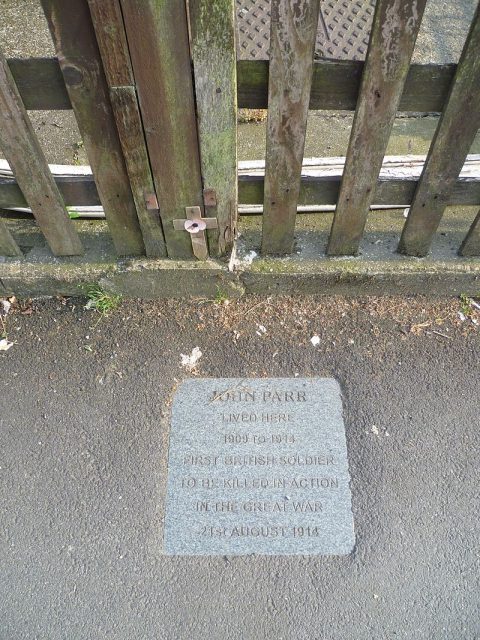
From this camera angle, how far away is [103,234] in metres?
2.45

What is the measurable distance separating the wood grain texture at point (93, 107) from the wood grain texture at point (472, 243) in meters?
1.49

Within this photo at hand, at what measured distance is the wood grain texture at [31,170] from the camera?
5.64ft

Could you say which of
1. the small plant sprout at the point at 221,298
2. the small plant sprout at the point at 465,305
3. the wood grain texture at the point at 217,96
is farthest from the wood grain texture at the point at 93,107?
the small plant sprout at the point at 465,305

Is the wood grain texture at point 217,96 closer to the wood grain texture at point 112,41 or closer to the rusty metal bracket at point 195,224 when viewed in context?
the rusty metal bracket at point 195,224

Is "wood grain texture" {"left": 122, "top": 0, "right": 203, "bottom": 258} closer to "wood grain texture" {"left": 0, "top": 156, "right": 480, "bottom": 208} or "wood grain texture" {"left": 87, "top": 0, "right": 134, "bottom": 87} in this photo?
"wood grain texture" {"left": 87, "top": 0, "right": 134, "bottom": 87}

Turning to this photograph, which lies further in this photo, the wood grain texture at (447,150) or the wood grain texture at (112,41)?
the wood grain texture at (447,150)

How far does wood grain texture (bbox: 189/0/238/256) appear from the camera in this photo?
4.92 ft

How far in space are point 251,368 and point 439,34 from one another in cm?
277

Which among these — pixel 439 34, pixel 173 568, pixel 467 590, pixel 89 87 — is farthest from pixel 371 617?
pixel 439 34

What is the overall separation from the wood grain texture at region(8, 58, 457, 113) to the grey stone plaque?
1.17 meters

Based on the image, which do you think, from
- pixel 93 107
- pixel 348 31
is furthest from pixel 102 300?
pixel 348 31

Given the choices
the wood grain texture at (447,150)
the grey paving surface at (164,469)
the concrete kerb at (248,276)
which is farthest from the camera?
the concrete kerb at (248,276)

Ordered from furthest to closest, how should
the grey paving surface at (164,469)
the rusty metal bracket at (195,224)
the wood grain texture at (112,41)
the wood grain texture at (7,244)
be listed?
the wood grain texture at (7,244)
the rusty metal bracket at (195,224)
the grey paving surface at (164,469)
the wood grain texture at (112,41)

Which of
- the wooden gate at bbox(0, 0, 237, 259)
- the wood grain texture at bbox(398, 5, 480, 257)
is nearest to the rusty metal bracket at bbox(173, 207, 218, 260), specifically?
the wooden gate at bbox(0, 0, 237, 259)
